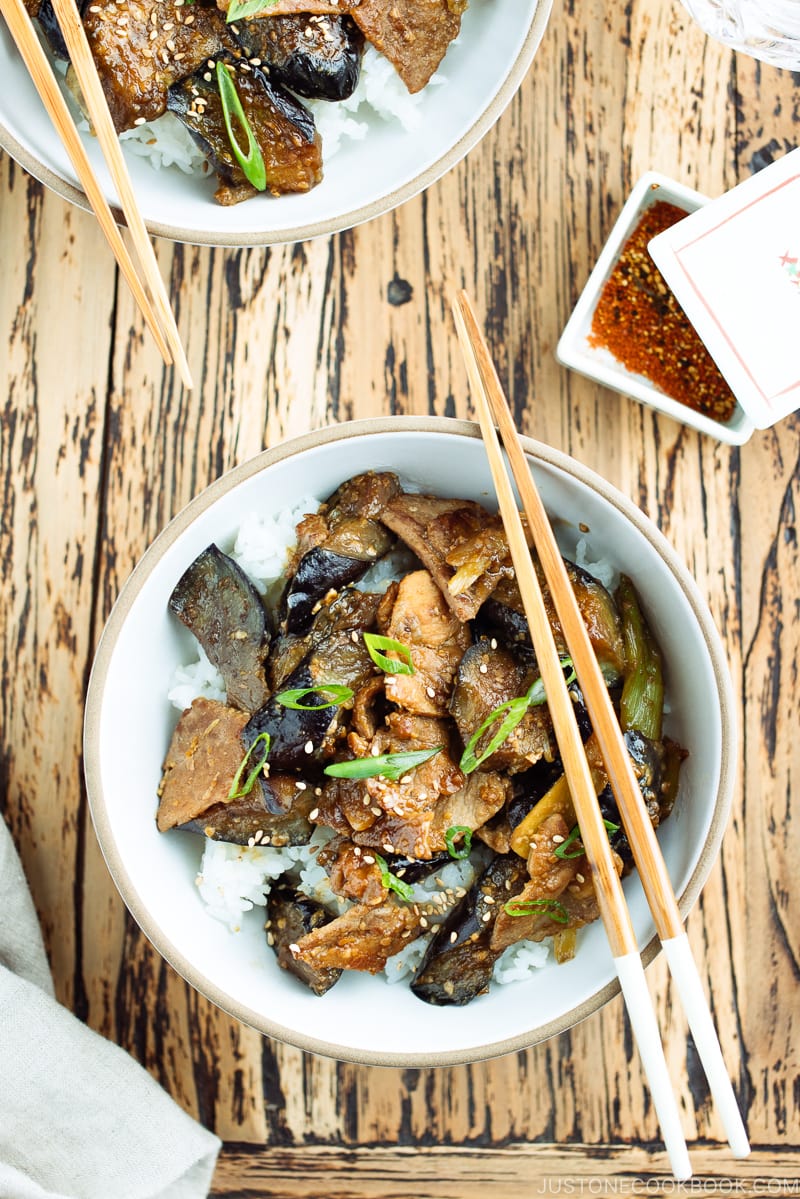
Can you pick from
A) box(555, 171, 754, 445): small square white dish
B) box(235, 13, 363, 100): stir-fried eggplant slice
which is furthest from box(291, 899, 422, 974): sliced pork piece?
box(235, 13, 363, 100): stir-fried eggplant slice

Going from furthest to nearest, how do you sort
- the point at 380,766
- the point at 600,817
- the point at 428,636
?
the point at 428,636 < the point at 380,766 < the point at 600,817

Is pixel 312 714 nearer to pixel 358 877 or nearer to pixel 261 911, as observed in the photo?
pixel 358 877

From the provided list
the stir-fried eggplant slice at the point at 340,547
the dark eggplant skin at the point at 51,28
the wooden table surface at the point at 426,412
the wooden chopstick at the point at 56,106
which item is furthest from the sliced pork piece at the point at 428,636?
the dark eggplant skin at the point at 51,28

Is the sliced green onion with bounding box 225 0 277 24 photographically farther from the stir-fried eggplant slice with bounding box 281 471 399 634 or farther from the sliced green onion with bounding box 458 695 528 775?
the sliced green onion with bounding box 458 695 528 775

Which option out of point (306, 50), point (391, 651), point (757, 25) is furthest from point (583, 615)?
point (757, 25)

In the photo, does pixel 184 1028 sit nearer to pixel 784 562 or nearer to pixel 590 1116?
pixel 590 1116

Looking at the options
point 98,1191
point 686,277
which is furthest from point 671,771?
point 98,1191

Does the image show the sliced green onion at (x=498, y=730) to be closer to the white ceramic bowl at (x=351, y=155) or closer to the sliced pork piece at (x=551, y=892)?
the sliced pork piece at (x=551, y=892)
